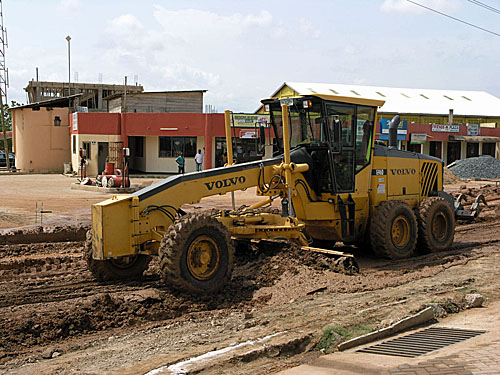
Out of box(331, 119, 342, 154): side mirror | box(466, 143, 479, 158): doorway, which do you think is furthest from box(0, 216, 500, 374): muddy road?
box(466, 143, 479, 158): doorway

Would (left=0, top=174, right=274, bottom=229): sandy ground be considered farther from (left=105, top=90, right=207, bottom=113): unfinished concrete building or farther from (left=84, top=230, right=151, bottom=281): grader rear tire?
(left=105, top=90, right=207, bottom=113): unfinished concrete building

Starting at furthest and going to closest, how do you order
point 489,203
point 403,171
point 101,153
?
point 101,153
point 489,203
point 403,171

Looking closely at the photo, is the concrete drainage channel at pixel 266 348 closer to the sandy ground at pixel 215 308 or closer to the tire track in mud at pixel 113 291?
the sandy ground at pixel 215 308

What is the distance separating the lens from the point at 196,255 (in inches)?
336

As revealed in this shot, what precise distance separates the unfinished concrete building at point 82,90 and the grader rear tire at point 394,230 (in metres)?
41.6

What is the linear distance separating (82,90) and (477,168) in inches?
1379

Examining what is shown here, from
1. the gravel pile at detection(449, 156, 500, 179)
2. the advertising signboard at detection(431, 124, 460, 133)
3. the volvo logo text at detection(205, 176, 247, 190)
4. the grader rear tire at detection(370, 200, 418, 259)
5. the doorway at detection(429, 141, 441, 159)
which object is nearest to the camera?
the volvo logo text at detection(205, 176, 247, 190)

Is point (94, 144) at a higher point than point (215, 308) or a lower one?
higher

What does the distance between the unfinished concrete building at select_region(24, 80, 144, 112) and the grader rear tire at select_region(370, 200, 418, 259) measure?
41.6 meters

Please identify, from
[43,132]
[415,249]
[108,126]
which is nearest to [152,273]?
[415,249]

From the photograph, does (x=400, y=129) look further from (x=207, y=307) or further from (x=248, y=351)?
(x=248, y=351)

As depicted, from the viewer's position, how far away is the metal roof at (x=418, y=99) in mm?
58719

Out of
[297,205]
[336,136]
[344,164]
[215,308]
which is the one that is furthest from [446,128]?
[215,308]

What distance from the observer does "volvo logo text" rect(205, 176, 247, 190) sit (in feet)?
30.8
